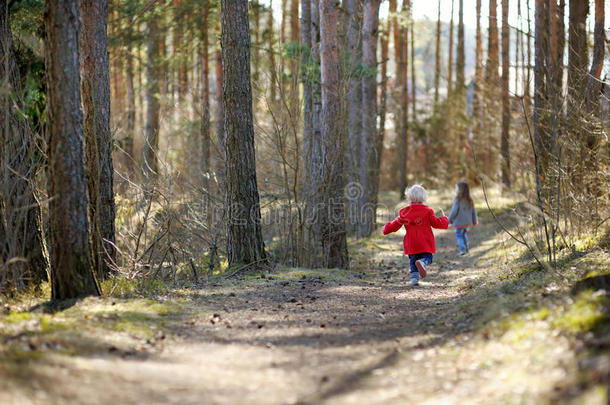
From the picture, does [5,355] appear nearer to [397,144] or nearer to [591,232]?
[591,232]

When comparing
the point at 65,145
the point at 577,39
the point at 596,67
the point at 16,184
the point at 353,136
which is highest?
the point at 577,39

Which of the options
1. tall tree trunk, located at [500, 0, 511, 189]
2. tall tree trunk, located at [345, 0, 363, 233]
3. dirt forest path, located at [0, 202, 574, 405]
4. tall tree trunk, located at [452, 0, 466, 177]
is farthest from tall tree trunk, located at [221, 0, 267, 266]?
tall tree trunk, located at [452, 0, 466, 177]

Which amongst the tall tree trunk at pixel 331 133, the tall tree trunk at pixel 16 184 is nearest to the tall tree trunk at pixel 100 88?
the tall tree trunk at pixel 16 184

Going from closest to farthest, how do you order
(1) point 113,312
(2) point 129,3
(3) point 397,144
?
(1) point 113,312, (2) point 129,3, (3) point 397,144

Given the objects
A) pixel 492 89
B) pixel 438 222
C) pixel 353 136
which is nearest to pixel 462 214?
pixel 438 222

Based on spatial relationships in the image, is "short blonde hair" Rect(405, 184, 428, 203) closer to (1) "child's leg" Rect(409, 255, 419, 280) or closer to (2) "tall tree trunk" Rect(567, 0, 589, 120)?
(1) "child's leg" Rect(409, 255, 419, 280)

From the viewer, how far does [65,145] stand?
19.4ft

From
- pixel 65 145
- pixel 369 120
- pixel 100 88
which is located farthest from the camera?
pixel 369 120

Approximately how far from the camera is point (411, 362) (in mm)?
4707

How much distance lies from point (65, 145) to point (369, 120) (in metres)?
13.1

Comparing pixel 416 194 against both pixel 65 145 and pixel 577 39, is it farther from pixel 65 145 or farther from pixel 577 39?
pixel 65 145

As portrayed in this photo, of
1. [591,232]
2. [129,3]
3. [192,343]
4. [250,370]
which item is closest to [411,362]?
[250,370]

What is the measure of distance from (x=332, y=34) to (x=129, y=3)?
7.95 metres

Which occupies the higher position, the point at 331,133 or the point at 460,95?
the point at 460,95
